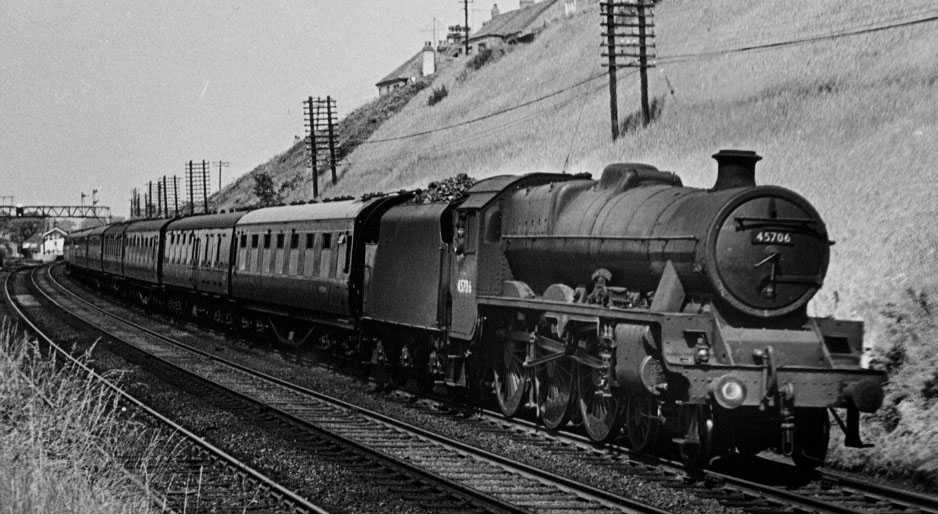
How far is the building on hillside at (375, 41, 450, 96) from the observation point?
122 m

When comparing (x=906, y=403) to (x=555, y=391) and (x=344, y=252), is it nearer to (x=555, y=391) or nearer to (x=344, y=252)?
(x=555, y=391)

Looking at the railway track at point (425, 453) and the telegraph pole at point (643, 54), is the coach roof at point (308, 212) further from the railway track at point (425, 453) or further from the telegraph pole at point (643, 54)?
the telegraph pole at point (643, 54)

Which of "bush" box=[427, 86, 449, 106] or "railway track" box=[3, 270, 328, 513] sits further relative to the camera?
"bush" box=[427, 86, 449, 106]

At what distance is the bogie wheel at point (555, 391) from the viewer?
14320 mm

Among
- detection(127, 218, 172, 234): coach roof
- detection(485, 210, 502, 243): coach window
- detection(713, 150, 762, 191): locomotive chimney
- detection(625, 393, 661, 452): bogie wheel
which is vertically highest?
detection(127, 218, 172, 234): coach roof

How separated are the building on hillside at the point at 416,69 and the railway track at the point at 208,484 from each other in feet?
348

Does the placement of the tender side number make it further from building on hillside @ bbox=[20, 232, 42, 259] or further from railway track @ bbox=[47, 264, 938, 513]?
building on hillside @ bbox=[20, 232, 42, 259]

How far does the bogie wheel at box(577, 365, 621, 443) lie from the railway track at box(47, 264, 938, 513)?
166 mm

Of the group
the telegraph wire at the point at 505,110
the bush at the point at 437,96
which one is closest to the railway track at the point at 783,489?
the telegraph wire at the point at 505,110

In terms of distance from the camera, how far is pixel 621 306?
507 inches

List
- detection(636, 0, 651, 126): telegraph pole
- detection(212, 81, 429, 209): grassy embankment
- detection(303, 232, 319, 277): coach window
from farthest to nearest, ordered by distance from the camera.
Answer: detection(212, 81, 429, 209): grassy embankment < detection(636, 0, 651, 126): telegraph pole < detection(303, 232, 319, 277): coach window

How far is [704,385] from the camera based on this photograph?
36.4 ft

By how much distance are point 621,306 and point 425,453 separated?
9.23 feet

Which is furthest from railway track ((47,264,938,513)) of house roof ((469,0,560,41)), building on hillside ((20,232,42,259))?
building on hillside ((20,232,42,259))
